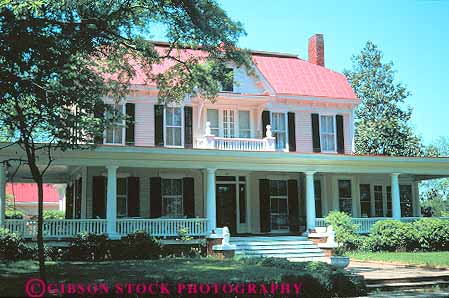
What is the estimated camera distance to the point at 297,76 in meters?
28.0

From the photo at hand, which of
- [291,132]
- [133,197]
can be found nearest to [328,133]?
[291,132]

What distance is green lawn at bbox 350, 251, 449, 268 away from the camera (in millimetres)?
17672

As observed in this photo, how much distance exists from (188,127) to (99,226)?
6464 millimetres

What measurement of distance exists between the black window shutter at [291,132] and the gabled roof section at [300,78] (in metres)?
1.19

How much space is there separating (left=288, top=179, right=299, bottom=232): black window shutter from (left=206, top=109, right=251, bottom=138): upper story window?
3.13 m

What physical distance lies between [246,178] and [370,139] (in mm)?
17962

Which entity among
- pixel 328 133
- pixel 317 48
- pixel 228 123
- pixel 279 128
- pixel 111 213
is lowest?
pixel 111 213

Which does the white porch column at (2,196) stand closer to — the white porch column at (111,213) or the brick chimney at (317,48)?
the white porch column at (111,213)

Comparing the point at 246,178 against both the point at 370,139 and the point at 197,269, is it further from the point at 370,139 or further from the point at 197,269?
the point at 370,139

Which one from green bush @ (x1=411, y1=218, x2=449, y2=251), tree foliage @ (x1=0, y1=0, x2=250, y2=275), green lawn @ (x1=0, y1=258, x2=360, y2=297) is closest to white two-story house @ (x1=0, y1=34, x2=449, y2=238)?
green bush @ (x1=411, y1=218, x2=449, y2=251)

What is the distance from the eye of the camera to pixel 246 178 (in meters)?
24.8

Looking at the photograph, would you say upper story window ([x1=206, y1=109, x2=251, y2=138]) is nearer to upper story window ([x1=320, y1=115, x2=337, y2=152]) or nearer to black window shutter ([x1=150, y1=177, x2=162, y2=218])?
black window shutter ([x1=150, y1=177, x2=162, y2=218])

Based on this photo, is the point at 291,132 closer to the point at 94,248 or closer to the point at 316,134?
the point at 316,134

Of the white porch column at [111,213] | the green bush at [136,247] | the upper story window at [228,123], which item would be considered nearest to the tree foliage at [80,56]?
the white porch column at [111,213]
